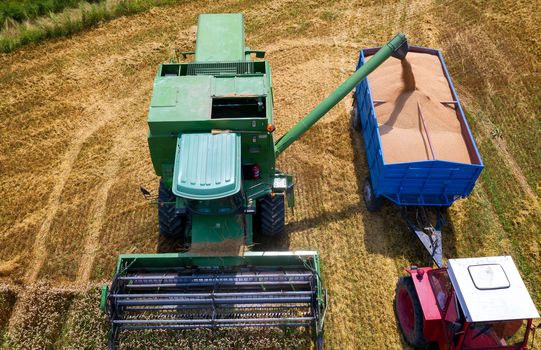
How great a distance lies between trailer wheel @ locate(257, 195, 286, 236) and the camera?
7762mm

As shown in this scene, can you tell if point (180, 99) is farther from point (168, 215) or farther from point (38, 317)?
point (38, 317)

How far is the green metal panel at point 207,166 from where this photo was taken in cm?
618

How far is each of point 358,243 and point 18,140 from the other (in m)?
8.17

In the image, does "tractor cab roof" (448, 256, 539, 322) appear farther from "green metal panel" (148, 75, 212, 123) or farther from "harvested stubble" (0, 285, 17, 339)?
"harvested stubble" (0, 285, 17, 339)

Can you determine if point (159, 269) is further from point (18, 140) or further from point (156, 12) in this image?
point (156, 12)

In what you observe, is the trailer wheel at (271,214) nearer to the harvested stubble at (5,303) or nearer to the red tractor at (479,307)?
the red tractor at (479,307)

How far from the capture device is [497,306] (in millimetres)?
5309

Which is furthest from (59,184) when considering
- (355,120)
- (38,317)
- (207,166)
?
(355,120)

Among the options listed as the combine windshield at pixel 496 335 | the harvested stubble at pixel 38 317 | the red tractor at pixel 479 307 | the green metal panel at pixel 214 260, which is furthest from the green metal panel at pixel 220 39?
the combine windshield at pixel 496 335

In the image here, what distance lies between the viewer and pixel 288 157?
10.1 m

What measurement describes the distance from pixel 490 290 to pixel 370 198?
359 cm

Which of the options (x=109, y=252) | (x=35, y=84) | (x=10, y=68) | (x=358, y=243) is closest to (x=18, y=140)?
(x=35, y=84)

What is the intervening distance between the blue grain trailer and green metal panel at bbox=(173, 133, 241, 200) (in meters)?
2.87

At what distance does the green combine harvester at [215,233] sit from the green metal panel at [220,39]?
192cm
